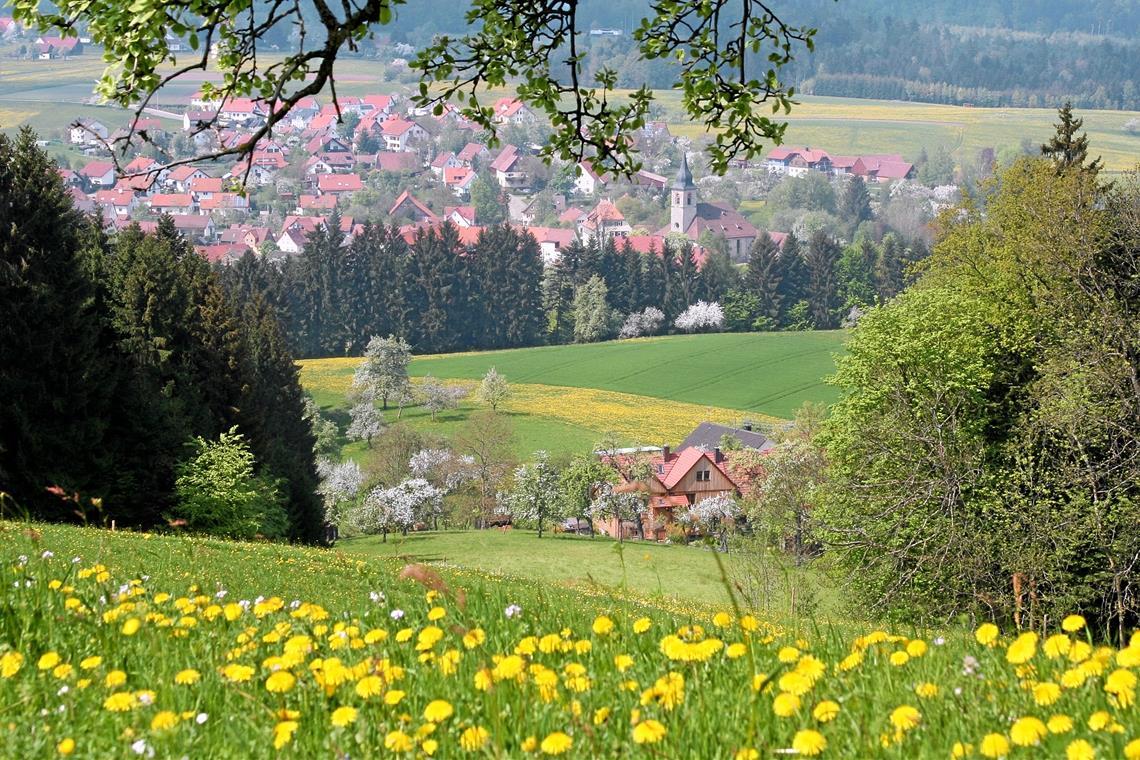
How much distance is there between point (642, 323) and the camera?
153000 millimetres

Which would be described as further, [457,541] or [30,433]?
[457,541]

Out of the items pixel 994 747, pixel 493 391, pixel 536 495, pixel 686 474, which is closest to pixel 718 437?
pixel 686 474

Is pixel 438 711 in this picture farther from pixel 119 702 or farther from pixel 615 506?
pixel 615 506

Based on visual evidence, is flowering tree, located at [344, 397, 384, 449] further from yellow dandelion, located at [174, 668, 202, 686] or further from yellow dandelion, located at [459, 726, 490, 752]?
yellow dandelion, located at [459, 726, 490, 752]

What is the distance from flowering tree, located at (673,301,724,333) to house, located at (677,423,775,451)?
54229mm

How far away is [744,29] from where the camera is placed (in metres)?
12.1

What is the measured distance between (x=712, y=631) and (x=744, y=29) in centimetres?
764

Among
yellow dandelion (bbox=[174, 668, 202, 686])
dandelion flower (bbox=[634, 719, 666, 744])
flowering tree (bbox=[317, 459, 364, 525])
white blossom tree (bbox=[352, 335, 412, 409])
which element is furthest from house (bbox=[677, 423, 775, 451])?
dandelion flower (bbox=[634, 719, 666, 744])

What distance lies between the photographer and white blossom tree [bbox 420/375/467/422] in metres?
114

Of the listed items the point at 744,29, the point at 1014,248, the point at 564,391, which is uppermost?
the point at 744,29

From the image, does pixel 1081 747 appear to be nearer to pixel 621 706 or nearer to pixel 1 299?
pixel 621 706

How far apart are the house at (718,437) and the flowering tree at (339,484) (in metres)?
25.4

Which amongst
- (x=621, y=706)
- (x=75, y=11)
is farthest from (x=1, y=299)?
(x=621, y=706)

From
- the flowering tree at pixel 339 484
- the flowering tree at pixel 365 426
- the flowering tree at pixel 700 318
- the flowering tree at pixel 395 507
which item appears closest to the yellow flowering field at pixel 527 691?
the flowering tree at pixel 339 484
